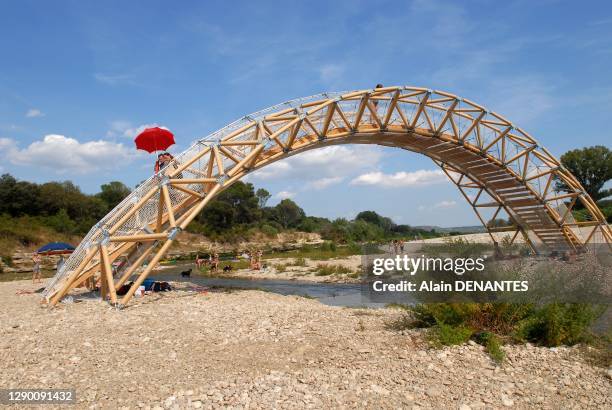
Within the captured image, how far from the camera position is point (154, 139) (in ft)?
49.8

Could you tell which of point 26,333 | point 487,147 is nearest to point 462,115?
point 487,147

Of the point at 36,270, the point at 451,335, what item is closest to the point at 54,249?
the point at 36,270

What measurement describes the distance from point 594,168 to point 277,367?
217ft

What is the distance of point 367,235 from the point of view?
6512cm

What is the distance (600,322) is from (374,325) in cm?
468

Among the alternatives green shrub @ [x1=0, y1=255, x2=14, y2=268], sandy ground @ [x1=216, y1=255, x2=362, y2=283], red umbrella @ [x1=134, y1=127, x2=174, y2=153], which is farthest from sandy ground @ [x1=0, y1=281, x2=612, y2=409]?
green shrub @ [x1=0, y1=255, x2=14, y2=268]

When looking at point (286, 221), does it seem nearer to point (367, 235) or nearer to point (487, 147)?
point (367, 235)

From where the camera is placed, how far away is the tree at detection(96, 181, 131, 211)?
6500 centimetres

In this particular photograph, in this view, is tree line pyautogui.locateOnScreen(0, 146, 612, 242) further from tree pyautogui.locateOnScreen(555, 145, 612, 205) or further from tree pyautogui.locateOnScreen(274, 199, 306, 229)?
tree pyautogui.locateOnScreen(274, 199, 306, 229)

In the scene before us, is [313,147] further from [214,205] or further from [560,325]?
[214,205]

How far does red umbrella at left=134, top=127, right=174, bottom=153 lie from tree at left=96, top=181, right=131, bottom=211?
49.9m

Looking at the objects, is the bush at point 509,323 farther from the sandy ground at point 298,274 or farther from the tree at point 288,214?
the tree at point 288,214

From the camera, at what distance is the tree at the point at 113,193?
65000 mm

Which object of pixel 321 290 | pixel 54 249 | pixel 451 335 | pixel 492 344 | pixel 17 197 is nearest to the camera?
pixel 492 344
